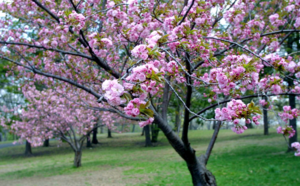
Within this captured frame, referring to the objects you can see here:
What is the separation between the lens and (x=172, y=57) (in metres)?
1.94

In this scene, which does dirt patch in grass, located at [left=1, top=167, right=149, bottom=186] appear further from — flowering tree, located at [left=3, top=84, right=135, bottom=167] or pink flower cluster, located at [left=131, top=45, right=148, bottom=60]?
pink flower cluster, located at [left=131, top=45, right=148, bottom=60]

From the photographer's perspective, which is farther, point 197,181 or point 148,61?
point 197,181

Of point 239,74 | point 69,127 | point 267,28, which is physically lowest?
point 69,127

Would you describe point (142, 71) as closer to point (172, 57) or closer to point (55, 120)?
point (172, 57)

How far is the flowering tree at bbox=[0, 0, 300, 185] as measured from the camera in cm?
176

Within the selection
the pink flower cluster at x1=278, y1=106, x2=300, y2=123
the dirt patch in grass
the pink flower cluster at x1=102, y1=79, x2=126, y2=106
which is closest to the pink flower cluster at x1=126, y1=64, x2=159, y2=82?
the pink flower cluster at x1=102, y1=79, x2=126, y2=106

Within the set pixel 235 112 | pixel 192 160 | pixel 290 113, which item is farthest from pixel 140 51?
pixel 192 160

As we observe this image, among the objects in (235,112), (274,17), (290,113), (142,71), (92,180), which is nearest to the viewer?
(142,71)

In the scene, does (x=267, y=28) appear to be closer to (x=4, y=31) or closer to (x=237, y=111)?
(x=237, y=111)

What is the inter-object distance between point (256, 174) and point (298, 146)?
14.4ft

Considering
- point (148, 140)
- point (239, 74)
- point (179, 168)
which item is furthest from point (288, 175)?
point (148, 140)

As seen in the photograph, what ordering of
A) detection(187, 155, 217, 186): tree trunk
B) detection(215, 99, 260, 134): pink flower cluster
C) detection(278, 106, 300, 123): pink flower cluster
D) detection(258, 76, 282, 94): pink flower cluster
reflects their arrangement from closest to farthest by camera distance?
detection(215, 99, 260, 134): pink flower cluster, detection(258, 76, 282, 94): pink flower cluster, detection(278, 106, 300, 123): pink flower cluster, detection(187, 155, 217, 186): tree trunk

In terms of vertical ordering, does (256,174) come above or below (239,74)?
below

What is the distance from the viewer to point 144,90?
63.7 inches
